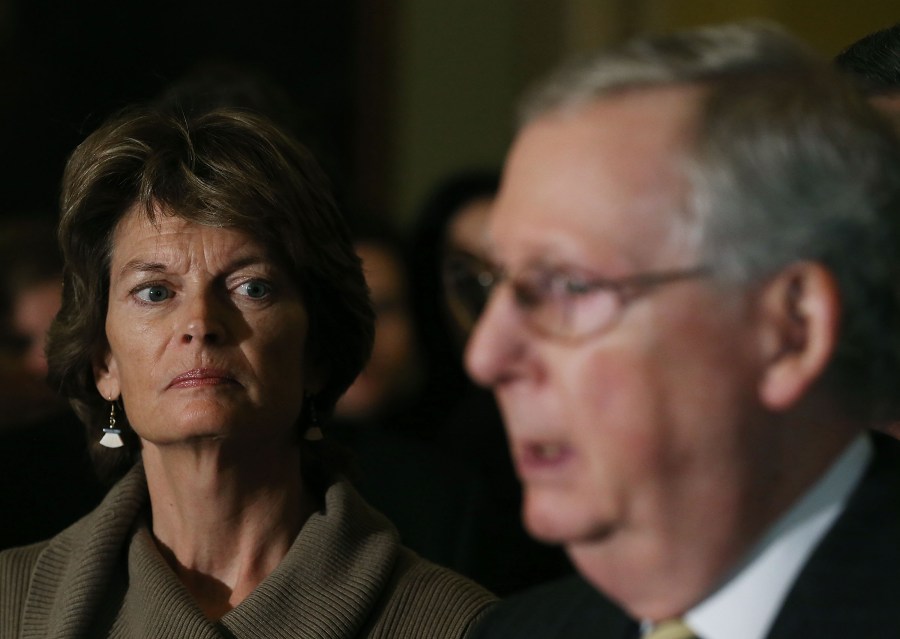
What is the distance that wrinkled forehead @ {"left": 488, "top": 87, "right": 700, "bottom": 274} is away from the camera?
1.97m

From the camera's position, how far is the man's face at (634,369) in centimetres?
197

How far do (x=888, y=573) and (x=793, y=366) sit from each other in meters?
0.32

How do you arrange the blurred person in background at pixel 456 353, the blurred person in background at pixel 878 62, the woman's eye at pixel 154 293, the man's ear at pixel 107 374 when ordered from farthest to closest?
1. the blurred person in background at pixel 456 353
2. the man's ear at pixel 107 374
3. the woman's eye at pixel 154 293
4. the blurred person in background at pixel 878 62

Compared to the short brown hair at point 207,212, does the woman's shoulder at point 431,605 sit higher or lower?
lower

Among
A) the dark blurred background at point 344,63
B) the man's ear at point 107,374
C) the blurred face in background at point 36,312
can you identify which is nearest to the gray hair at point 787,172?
the man's ear at point 107,374

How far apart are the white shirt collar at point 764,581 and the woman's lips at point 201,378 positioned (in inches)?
50.0

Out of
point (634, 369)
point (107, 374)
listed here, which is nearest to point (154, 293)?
point (107, 374)

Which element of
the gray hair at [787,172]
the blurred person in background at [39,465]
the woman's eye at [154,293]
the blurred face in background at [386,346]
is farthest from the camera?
the blurred face in background at [386,346]

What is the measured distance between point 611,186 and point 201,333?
1259mm

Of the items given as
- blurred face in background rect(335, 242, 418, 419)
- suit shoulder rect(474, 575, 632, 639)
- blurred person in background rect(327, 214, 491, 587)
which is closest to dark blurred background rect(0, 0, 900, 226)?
blurred face in background rect(335, 242, 418, 419)

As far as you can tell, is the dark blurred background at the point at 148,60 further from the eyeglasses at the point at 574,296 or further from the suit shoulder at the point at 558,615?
the eyeglasses at the point at 574,296

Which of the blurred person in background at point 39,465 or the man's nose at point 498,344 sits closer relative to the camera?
the man's nose at point 498,344

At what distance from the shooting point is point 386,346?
228 inches

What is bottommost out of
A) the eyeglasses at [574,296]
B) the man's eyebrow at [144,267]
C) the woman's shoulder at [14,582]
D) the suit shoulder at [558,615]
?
the woman's shoulder at [14,582]
